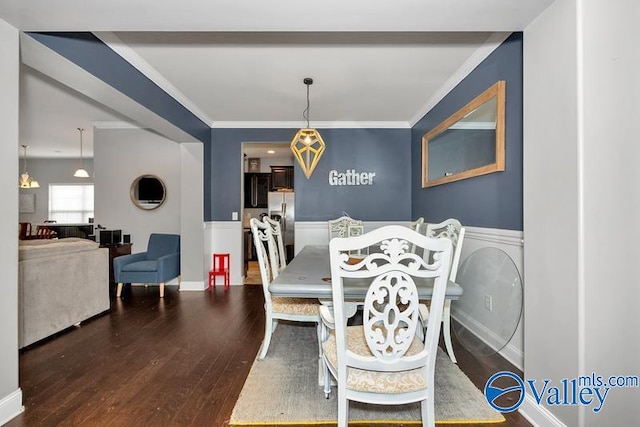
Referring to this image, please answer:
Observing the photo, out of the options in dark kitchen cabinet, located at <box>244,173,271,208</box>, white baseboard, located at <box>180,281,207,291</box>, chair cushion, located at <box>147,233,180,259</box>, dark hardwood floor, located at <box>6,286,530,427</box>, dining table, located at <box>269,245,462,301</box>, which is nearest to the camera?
dining table, located at <box>269,245,462,301</box>

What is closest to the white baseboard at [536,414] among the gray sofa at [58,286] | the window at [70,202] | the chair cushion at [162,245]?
the gray sofa at [58,286]

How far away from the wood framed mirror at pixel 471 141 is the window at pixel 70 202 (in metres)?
9.10

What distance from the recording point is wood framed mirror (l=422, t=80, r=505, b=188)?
8.36 ft

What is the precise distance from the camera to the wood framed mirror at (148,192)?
5.29 m

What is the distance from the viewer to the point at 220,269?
5.00 metres

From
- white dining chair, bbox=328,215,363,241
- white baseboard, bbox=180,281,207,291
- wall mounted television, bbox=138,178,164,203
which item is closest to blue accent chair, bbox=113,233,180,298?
white baseboard, bbox=180,281,207,291

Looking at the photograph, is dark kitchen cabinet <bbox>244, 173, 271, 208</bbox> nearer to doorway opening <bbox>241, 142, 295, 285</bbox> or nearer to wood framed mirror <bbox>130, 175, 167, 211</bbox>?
doorway opening <bbox>241, 142, 295, 285</bbox>

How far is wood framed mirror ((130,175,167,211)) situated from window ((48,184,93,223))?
192 inches

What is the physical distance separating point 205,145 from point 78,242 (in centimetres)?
210

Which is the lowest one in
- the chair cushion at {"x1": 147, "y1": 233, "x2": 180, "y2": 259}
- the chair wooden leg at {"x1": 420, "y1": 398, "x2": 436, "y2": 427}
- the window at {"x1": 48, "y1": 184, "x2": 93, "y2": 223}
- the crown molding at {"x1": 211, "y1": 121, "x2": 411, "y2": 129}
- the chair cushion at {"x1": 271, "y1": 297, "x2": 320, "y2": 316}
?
the chair wooden leg at {"x1": 420, "y1": 398, "x2": 436, "y2": 427}

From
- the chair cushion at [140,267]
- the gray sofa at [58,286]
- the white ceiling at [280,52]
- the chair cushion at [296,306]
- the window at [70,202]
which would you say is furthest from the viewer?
the window at [70,202]

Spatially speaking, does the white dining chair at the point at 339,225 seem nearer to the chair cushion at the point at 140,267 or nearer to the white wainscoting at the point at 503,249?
the white wainscoting at the point at 503,249

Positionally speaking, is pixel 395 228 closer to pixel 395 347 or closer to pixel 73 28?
pixel 395 347

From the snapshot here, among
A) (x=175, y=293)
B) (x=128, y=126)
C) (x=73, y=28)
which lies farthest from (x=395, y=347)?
(x=128, y=126)
